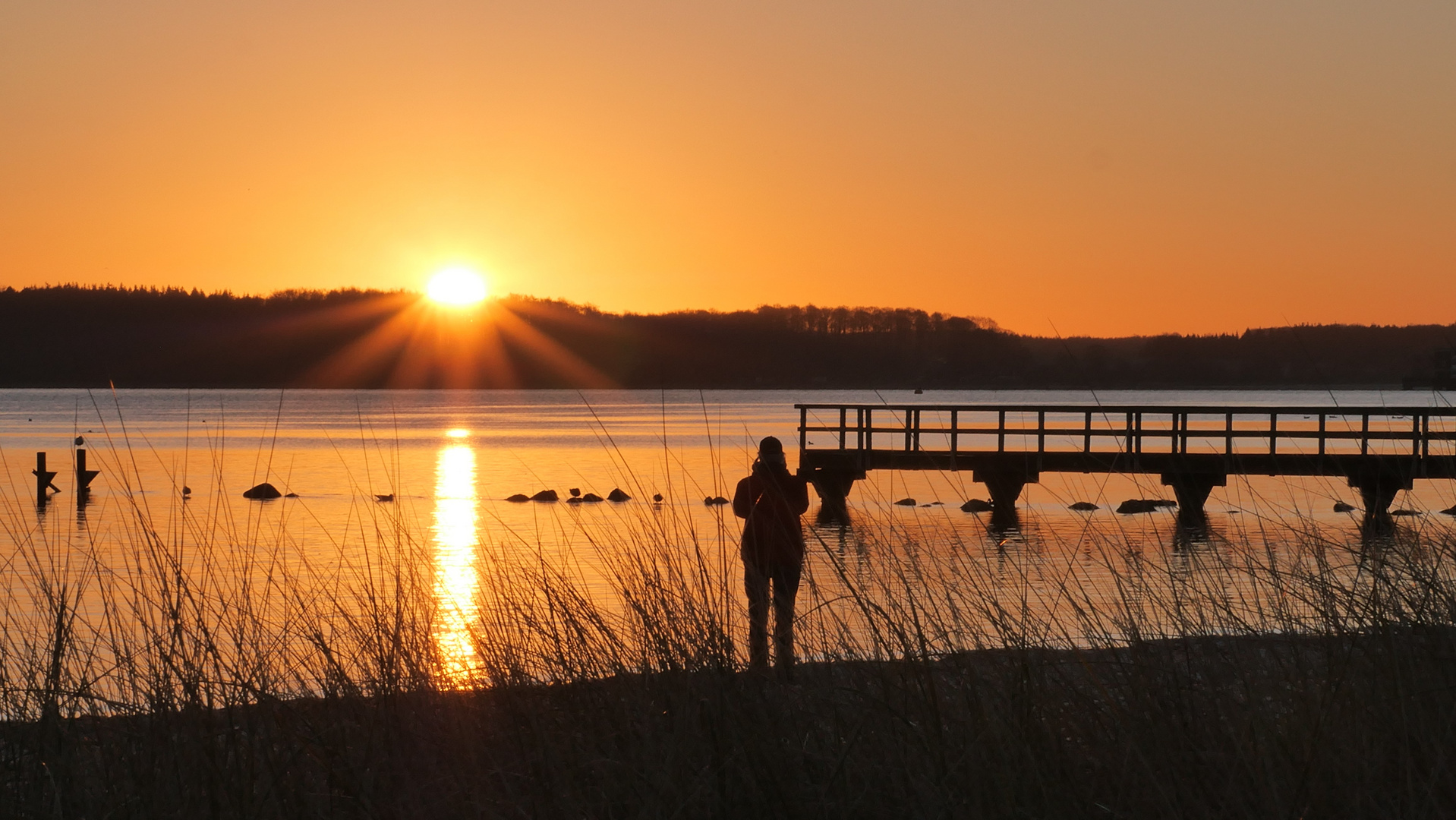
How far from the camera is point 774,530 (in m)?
8.20

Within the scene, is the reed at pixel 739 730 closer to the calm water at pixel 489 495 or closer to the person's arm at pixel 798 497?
the calm water at pixel 489 495

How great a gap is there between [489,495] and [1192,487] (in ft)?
69.6

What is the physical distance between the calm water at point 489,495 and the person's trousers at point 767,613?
1.30 ft

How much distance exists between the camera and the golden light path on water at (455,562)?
6996 mm

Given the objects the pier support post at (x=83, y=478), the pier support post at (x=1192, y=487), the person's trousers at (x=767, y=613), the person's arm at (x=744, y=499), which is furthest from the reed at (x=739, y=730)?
the pier support post at (x=83, y=478)

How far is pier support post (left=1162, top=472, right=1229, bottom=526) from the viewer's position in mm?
27672

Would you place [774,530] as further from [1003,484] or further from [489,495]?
[489,495]

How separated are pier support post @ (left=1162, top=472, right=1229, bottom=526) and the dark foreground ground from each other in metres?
23.5

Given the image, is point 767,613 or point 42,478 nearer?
point 767,613

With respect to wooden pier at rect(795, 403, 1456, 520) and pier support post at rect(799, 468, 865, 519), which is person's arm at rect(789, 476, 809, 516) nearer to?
wooden pier at rect(795, 403, 1456, 520)

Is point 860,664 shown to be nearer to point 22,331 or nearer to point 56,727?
point 56,727

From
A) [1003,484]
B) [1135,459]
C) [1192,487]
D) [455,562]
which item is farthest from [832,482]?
[455,562]

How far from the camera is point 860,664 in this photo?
523 cm

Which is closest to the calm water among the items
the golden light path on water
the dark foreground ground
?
the golden light path on water
